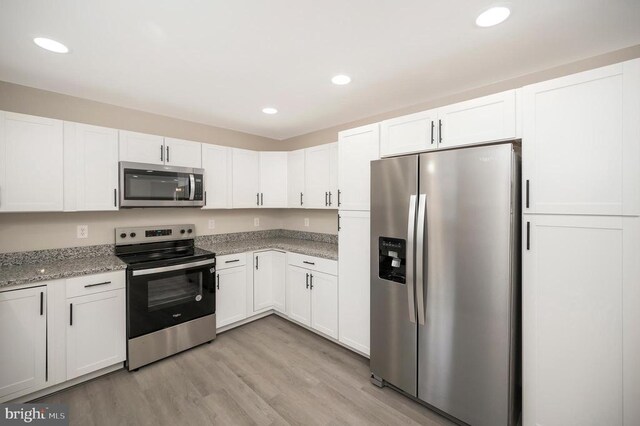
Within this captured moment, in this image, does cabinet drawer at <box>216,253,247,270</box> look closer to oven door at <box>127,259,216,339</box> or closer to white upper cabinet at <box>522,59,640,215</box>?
oven door at <box>127,259,216,339</box>

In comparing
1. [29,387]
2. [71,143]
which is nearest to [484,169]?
[71,143]

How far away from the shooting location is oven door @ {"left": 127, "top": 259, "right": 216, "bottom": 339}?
2.40 m

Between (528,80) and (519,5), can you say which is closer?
(519,5)

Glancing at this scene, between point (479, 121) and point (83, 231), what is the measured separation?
360 cm

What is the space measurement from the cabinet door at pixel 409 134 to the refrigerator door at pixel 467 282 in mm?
238

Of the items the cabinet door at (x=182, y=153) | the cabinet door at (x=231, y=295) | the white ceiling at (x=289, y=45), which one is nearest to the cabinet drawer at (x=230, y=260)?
the cabinet door at (x=231, y=295)

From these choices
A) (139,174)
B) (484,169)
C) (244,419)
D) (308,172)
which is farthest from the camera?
(308,172)

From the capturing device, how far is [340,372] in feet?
7.98

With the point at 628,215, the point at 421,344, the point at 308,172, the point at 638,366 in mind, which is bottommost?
the point at 421,344

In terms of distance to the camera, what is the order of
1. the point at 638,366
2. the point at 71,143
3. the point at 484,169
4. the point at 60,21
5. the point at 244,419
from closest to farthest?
the point at 638,366, the point at 60,21, the point at 484,169, the point at 244,419, the point at 71,143

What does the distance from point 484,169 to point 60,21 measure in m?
2.63

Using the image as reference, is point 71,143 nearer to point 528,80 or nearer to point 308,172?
point 308,172

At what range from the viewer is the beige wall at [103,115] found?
2336mm

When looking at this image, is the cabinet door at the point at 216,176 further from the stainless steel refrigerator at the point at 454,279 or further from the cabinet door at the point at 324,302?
the stainless steel refrigerator at the point at 454,279
